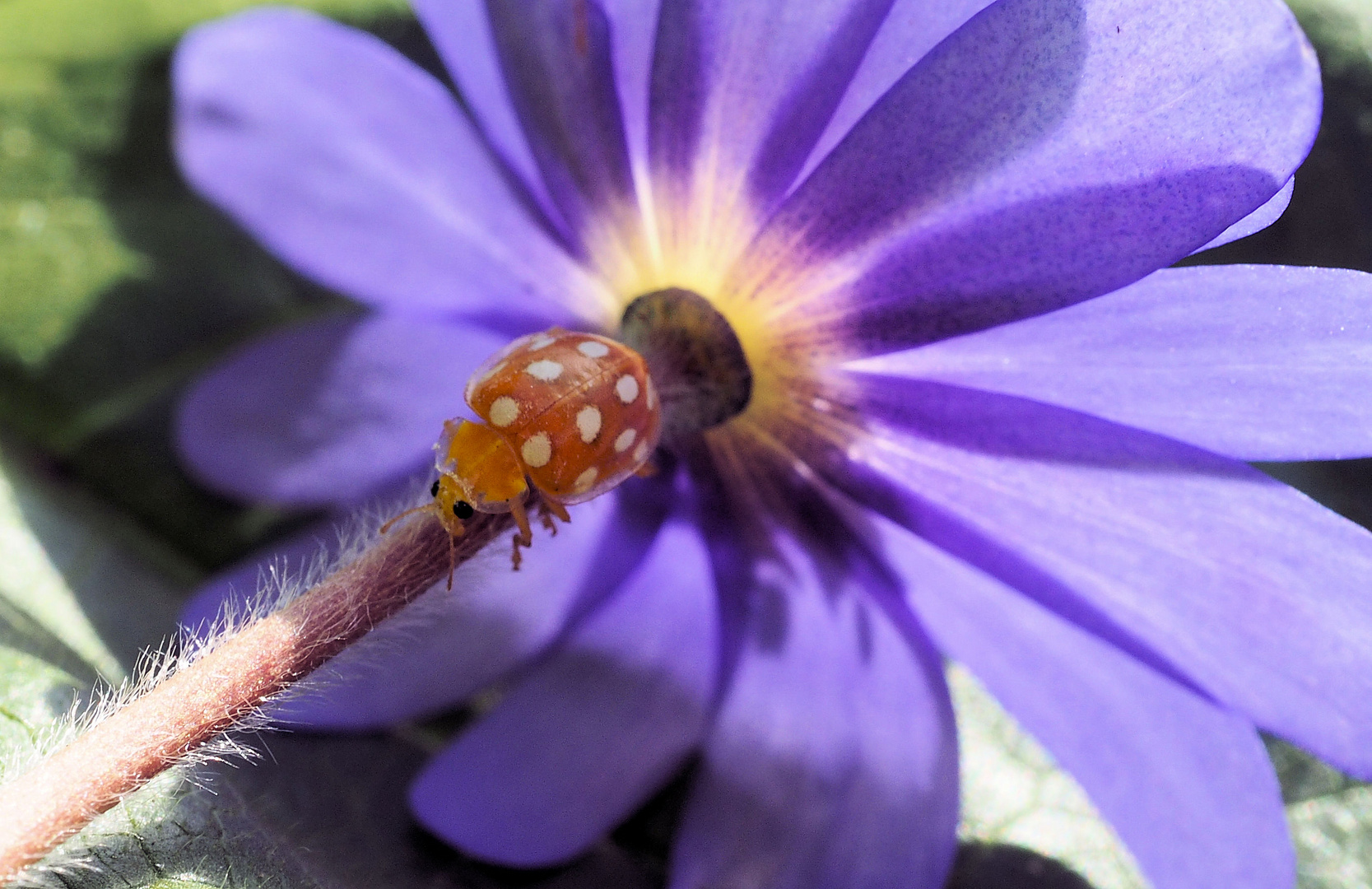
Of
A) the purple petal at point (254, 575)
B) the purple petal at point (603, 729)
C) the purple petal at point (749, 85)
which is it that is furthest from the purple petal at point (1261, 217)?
the purple petal at point (254, 575)

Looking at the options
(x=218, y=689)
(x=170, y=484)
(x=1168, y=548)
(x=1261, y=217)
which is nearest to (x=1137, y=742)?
(x=1168, y=548)

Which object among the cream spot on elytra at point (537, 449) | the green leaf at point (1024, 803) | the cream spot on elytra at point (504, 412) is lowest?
the green leaf at point (1024, 803)

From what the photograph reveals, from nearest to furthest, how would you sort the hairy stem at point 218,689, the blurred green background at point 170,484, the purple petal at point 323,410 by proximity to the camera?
the hairy stem at point 218,689 < the blurred green background at point 170,484 < the purple petal at point 323,410

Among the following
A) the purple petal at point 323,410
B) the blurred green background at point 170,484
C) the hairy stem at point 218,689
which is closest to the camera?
the hairy stem at point 218,689

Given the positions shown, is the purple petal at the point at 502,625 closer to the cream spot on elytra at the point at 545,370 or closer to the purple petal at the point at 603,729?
the purple petal at the point at 603,729

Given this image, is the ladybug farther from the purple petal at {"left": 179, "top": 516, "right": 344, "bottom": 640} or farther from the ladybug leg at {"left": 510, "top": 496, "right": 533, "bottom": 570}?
the purple petal at {"left": 179, "top": 516, "right": 344, "bottom": 640}

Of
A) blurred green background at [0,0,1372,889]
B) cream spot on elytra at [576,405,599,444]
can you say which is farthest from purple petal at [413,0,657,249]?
blurred green background at [0,0,1372,889]

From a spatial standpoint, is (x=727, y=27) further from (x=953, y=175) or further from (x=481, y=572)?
(x=481, y=572)
